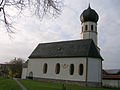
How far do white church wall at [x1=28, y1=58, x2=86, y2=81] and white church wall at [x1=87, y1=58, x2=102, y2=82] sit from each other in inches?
35.7

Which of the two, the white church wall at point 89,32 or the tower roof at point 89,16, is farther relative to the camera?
the tower roof at point 89,16

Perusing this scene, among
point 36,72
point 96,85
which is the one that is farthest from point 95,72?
point 36,72

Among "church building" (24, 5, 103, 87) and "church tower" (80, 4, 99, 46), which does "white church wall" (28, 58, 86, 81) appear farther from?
"church tower" (80, 4, 99, 46)

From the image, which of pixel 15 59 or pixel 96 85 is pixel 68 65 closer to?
pixel 96 85

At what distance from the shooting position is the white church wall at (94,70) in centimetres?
3478

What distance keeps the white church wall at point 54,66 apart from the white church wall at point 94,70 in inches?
35.7

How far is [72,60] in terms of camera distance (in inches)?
1444

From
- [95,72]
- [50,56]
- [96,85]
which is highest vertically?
[50,56]

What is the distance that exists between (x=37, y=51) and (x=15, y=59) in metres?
31.8

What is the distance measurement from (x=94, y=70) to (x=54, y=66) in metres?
8.35

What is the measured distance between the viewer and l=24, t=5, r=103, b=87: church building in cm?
3506

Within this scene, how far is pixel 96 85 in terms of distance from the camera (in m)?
34.9

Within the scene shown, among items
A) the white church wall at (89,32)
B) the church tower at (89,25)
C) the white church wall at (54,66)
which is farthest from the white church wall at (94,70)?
the church tower at (89,25)

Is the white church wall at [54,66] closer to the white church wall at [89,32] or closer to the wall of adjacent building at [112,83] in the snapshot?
the white church wall at [89,32]
